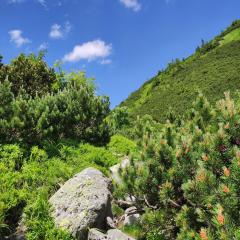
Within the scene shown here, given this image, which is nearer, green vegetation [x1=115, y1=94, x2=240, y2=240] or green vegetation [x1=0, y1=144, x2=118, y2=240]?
green vegetation [x1=115, y1=94, x2=240, y2=240]

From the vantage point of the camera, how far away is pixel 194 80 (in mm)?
59094

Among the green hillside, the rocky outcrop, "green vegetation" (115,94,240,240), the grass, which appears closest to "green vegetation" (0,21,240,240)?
"green vegetation" (115,94,240,240)

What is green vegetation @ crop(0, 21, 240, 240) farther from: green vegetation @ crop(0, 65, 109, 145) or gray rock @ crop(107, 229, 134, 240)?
gray rock @ crop(107, 229, 134, 240)

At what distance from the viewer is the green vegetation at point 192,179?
5336 millimetres

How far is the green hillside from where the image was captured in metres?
52.7

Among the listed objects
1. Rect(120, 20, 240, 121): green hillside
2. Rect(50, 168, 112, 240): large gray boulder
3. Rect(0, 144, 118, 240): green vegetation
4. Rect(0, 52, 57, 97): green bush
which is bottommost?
Rect(50, 168, 112, 240): large gray boulder

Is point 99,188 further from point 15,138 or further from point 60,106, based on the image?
point 60,106

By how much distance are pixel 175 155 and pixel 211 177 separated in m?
2.14

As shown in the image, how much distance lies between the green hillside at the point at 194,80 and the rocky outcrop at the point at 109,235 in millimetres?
38655

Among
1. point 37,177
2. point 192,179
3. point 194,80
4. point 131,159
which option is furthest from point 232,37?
point 192,179

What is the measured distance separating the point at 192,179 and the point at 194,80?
172ft

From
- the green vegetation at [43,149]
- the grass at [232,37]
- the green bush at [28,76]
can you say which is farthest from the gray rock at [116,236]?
the grass at [232,37]

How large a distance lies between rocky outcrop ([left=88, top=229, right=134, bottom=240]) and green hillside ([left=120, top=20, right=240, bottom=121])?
38655 millimetres

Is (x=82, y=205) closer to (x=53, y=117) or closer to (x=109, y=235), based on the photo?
(x=109, y=235)
